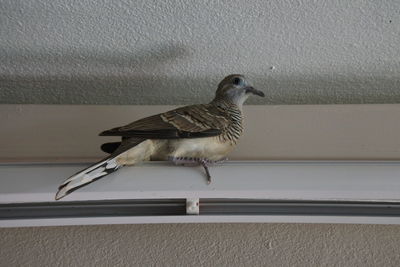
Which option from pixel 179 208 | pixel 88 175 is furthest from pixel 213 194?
pixel 88 175

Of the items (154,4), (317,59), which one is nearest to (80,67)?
(154,4)

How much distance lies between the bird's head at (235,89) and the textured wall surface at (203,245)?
303mm

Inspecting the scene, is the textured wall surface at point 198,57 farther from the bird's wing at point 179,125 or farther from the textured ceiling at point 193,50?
the bird's wing at point 179,125

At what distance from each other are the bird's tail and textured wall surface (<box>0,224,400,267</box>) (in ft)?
0.77

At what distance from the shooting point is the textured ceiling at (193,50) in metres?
0.85

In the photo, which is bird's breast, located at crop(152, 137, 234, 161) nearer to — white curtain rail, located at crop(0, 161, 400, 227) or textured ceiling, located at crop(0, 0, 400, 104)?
white curtain rail, located at crop(0, 161, 400, 227)

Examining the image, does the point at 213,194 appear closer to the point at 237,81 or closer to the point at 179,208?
the point at 179,208

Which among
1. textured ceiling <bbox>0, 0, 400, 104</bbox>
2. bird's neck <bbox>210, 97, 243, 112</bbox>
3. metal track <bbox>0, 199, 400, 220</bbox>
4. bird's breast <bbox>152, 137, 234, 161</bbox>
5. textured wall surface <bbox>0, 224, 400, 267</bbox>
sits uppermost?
textured ceiling <bbox>0, 0, 400, 104</bbox>

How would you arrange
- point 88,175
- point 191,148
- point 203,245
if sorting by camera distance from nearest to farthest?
point 88,175 → point 191,148 → point 203,245

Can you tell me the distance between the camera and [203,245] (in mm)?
875

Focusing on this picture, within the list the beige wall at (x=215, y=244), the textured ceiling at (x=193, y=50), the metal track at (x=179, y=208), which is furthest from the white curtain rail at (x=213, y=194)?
the textured ceiling at (x=193, y=50)

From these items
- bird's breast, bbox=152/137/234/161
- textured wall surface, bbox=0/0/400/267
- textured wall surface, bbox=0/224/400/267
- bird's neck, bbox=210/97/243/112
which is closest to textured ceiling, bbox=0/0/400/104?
textured wall surface, bbox=0/0/400/267

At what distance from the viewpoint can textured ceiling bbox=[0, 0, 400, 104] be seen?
2.79 ft

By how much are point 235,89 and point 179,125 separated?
187 mm
